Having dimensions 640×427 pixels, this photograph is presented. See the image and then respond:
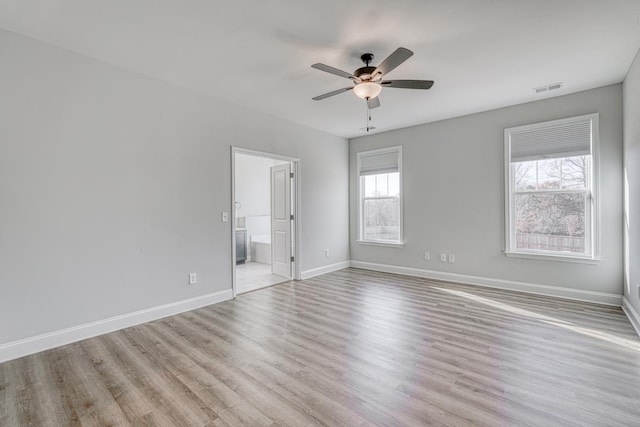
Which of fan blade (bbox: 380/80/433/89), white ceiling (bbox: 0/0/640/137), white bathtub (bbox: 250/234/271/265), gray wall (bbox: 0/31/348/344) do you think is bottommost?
white bathtub (bbox: 250/234/271/265)

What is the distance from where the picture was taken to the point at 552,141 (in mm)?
4133

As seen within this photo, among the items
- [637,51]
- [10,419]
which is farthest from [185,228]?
[637,51]

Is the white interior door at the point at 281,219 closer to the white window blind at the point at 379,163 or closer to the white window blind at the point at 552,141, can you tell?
the white window blind at the point at 379,163

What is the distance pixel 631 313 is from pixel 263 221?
6.89 metres

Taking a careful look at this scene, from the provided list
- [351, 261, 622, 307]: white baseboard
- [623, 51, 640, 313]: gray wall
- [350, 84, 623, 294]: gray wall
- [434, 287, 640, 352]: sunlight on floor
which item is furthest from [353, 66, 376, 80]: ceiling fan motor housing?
[351, 261, 622, 307]: white baseboard

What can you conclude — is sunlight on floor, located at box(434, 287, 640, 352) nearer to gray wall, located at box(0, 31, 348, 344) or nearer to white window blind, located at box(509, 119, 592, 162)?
white window blind, located at box(509, 119, 592, 162)

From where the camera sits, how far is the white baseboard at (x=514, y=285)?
3.79 meters

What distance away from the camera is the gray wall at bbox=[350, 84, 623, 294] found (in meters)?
3.72

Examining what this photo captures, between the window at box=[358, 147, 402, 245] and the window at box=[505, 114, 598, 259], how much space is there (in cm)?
184

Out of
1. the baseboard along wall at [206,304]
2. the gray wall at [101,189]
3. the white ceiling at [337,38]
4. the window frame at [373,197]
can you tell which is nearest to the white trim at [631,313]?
the baseboard along wall at [206,304]

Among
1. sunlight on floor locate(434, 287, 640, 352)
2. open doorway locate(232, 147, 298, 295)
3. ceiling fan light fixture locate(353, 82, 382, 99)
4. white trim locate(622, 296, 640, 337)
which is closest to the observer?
sunlight on floor locate(434, 287, 640, 352)

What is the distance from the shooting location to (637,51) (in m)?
2.89

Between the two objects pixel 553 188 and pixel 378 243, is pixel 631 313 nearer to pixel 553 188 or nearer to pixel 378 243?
pixel 553 188

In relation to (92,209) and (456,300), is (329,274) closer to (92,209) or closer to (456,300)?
(456,300)
